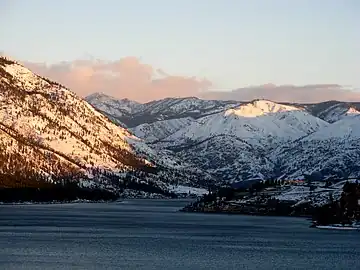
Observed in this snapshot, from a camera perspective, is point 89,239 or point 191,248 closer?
point 191,248

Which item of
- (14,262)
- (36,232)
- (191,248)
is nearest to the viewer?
(14,262)

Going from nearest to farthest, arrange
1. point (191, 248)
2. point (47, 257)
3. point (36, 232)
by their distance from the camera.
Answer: point (47, 257) < point (191, 248) < point (36, 232)

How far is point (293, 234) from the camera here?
628ft

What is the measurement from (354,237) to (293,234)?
46.3 ft

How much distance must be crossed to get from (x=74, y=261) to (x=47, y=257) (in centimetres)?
745

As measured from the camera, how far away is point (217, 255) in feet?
452

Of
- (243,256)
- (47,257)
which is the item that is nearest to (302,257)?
(243,256)

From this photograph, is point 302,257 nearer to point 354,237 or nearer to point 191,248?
point 191,248

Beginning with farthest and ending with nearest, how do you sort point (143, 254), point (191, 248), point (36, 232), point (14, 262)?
point (36, 232)
point (191, 248)
point (143, 254)
point (14, 262)

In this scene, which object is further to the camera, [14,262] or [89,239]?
[89,239]

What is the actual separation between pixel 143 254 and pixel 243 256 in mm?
16885

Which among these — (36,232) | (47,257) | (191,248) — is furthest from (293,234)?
(47,257)

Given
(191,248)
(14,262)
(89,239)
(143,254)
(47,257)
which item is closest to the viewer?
(14,262)

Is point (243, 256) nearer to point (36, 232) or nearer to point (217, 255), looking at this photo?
point (217, 255)
